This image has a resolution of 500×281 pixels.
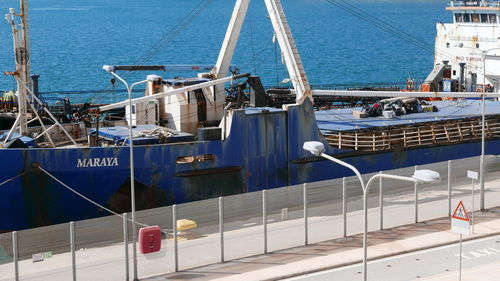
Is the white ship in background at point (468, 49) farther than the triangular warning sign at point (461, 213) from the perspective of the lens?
Yes

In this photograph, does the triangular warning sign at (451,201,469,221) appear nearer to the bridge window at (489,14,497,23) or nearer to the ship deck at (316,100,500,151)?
the ship deck at (316,100,500,151)

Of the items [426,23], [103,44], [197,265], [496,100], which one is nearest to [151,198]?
[197,265]

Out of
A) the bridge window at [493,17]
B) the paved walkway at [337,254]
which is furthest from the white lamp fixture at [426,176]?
the bridge window at [493,17]

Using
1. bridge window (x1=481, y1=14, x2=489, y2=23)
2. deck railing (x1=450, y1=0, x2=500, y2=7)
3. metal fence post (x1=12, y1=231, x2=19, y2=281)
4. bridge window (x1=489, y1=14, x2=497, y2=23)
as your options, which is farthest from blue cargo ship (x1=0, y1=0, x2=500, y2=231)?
deck railing (x1=450, y1=0, x2=500, y2=7)

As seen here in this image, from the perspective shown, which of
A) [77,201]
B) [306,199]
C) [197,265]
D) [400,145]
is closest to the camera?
[197,265]

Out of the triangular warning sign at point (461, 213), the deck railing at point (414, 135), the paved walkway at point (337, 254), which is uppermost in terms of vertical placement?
the deck railing at point (414, 135)

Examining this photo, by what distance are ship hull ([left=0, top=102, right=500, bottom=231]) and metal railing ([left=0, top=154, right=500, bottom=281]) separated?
18.5 ft

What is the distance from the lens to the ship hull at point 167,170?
92.7ft

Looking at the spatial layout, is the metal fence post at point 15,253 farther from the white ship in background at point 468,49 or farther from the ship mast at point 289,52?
the white ship in background at point 468,49

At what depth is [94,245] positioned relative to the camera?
2172cm

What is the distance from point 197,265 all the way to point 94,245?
339cm

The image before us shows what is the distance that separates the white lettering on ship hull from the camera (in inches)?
1134

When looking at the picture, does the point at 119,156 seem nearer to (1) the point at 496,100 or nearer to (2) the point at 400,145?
(2) the point at 400,145

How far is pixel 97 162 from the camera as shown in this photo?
29.0 m
